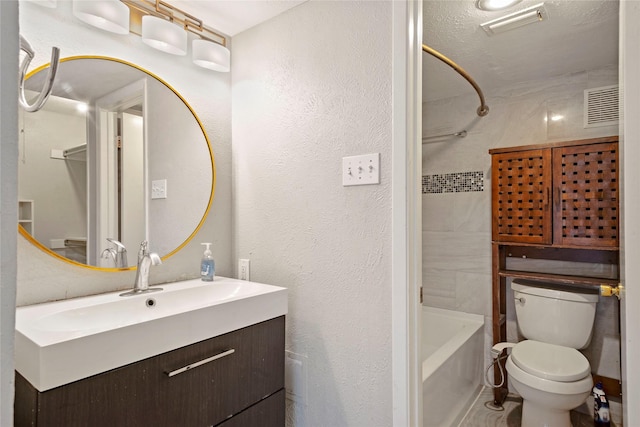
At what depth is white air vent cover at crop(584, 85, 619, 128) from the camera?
7.04 ft

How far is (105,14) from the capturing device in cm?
123

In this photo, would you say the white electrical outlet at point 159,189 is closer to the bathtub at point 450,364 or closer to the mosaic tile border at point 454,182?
the bathtub at point 450,364

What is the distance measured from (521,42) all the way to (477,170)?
37.5 inches

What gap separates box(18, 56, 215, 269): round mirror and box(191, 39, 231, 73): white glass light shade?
0.61ft

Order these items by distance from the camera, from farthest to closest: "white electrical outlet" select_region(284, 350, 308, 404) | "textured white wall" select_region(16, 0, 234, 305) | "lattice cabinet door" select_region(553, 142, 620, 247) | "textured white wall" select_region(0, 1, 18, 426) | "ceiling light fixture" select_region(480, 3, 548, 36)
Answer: "lattice cabinet door" select_region(553, 142, 620, 247)
"ceiling light fixture" select_region(480, 3, 548, 36)
"white electrical outlet" select_region(284, 350, 308, 404)
"textured white wall" select_region(16, 0, 234, 305)
"textured white wall" select_region(0, 1, 18, 426)

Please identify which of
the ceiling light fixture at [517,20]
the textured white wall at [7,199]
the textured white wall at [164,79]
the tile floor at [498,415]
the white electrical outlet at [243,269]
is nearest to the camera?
the textured white wall at [7,199]

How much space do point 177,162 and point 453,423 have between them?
2121 millimetres

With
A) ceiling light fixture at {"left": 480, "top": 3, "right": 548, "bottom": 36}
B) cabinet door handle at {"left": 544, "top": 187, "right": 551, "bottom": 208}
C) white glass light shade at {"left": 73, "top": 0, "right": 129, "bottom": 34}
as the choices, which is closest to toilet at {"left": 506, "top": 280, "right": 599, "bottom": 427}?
cabinet door handle at {"left": 544, "top": 187, "right": 551, "bottom": 208}

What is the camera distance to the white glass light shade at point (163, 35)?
1.36 metres

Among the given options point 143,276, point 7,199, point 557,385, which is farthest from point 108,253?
point 557,385

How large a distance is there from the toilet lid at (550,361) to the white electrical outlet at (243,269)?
1617 millimetres

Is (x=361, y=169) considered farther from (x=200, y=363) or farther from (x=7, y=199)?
(x=7, y=199)

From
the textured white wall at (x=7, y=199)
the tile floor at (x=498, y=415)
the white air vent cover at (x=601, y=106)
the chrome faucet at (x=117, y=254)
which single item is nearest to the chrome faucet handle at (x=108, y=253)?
the chrome faucet at (x=117, y=254)

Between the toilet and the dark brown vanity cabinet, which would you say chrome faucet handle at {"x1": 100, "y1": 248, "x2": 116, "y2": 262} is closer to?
the dark brown vanity cabinet
